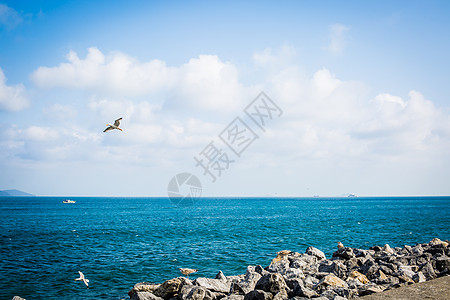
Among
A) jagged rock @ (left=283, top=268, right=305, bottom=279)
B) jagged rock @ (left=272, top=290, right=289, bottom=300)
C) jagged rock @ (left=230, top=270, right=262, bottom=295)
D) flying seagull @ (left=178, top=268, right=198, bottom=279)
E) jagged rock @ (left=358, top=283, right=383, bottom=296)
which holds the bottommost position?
flying seagull @ (left=178, top=268, right=198, bottom=279)

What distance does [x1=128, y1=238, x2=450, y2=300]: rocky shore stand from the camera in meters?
9.57

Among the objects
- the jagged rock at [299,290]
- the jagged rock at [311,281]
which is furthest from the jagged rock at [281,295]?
the jagged rock at [311,281]

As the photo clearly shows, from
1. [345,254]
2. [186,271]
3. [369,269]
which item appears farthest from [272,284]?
[186,271]

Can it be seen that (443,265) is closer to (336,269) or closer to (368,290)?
(336,269)

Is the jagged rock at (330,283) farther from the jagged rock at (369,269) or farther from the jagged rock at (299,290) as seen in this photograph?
the jagged rock at (369,269)

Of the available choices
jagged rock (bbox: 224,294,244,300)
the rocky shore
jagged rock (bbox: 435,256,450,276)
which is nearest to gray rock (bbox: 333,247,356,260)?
the rocky shore

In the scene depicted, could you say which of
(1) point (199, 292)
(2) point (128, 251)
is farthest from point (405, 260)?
(2) point (128, 251)

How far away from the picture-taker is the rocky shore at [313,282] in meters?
9.57

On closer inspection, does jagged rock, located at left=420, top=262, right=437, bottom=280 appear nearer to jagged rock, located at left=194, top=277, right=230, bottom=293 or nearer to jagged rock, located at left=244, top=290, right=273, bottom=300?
jagged rock, located at left=244, top=290, right=273, bottom=300

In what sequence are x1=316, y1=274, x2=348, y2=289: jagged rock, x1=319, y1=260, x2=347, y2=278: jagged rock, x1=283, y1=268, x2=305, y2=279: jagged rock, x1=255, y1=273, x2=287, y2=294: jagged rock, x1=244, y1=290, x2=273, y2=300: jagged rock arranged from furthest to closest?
x1=283, y1=268, x2=305, y2=279: jagged rock → x1=319, y1=260, x2=347, y2=278: jagged rock → x1=316, y1=274, x2=348, y2=289: jagged rock → x1=255, y1=273, x2=287, y2=294: jagged rock → x1=244, y1=290, x2=273, y2=300: jagged rock

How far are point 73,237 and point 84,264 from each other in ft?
57.1

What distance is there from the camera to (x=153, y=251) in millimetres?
26828

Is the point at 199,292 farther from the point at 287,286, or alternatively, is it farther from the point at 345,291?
the point at 345,291

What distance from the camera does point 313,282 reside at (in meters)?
12.6
